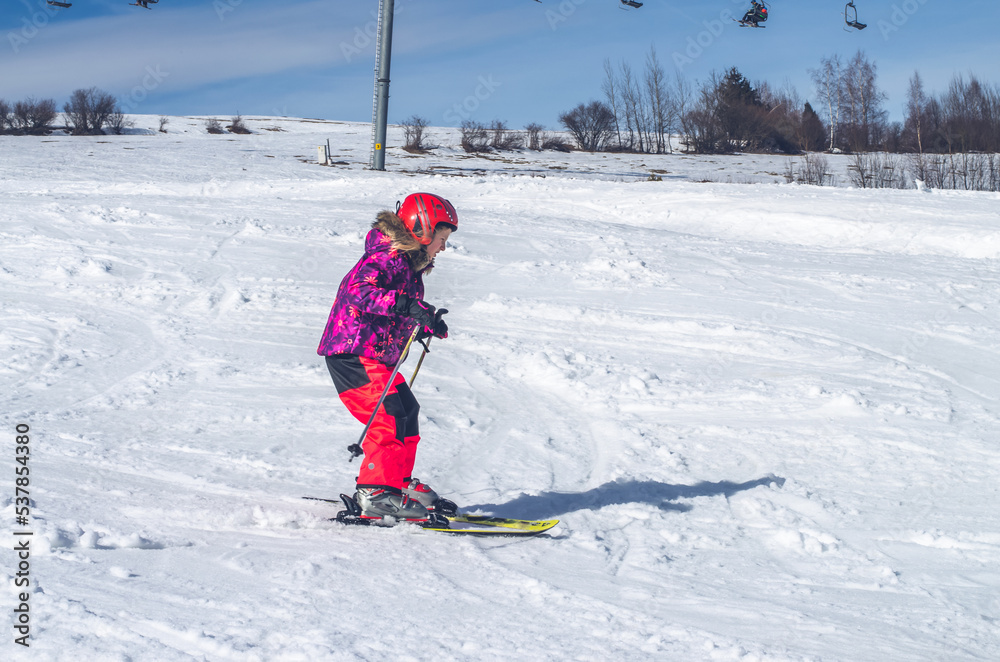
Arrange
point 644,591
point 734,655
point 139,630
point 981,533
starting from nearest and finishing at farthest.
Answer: point 139,630 < point 734,655 < point 644,591 < point 981,533

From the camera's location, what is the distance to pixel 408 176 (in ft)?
55.7

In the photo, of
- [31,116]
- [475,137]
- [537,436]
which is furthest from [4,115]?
[537,436]

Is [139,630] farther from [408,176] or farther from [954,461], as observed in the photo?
[408,176]

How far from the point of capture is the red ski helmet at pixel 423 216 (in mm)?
3463

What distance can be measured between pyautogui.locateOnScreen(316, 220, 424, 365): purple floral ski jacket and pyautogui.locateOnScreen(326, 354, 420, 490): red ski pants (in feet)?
0.26

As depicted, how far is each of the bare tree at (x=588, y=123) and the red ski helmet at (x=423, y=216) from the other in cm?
3098

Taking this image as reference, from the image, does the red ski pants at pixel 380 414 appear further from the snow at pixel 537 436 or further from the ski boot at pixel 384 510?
the snow at pixel 537 436

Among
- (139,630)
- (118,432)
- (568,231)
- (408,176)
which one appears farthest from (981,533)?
(408,176)

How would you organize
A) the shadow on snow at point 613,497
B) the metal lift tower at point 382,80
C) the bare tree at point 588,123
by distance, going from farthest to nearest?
1. the bare tree at point 588,123
2. the metal lift tower at point 382,80
3. the shadow on snow at point 613,497

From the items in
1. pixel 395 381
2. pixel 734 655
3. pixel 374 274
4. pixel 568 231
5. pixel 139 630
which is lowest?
pixel 734 655

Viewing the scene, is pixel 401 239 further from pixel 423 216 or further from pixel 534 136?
pixel 534 136

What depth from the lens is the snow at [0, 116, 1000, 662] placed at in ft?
8.63

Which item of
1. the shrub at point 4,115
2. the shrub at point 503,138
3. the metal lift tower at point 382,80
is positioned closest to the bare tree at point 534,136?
the shrub at point 503,138

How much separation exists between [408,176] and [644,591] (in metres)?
15.1
